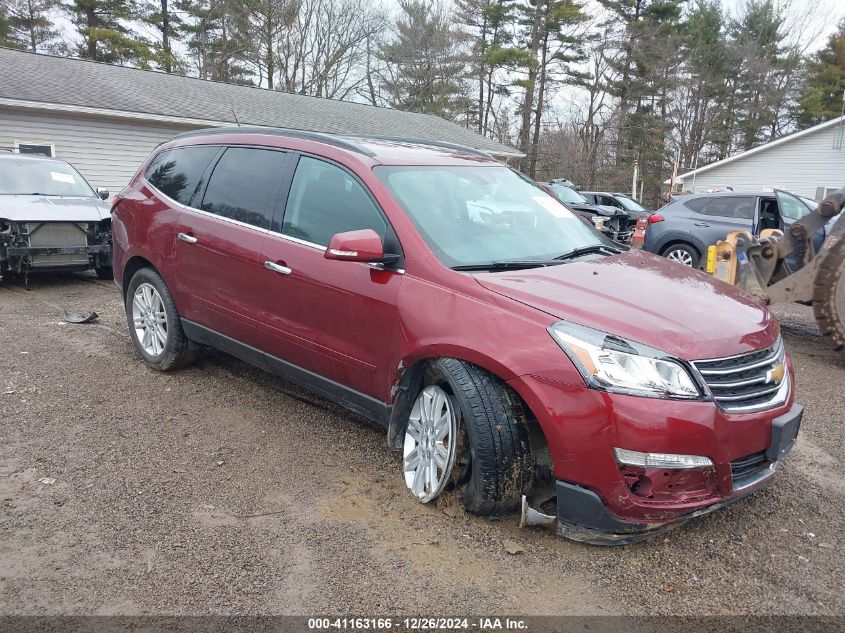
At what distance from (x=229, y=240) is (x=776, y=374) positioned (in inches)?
128

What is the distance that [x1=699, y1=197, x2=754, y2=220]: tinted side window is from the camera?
10.8 metres

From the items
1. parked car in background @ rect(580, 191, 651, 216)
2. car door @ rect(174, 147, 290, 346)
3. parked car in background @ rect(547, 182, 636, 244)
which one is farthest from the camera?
parked car in background @ rect(580, 191, 651, 216)

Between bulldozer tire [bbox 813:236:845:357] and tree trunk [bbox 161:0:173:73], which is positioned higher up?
tree trunk [bbox 161:0:173:73]

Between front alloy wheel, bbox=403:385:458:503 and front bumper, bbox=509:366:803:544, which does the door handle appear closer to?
front alloy wheel, bbox=403:385:458:503

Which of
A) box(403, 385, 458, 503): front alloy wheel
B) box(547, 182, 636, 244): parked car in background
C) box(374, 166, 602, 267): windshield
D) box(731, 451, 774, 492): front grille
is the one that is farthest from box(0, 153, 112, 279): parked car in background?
box(547, 182, 636, 244): parked car in background

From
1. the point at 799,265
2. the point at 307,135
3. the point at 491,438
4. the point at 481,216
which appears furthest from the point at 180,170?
the point at 799,265

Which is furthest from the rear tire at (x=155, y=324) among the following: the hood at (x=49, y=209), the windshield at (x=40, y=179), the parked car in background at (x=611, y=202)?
the parked car in background at (x=611, y=202)

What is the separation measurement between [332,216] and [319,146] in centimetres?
51

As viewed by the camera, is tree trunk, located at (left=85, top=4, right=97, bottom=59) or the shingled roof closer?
the shingled roof

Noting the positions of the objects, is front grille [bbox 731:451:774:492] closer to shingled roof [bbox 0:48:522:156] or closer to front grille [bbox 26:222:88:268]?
front grille [bbox 26:222:88:268]

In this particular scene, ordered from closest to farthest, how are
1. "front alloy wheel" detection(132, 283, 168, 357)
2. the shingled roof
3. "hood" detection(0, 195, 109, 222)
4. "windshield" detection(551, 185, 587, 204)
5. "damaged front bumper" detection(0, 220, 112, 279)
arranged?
"front alloy wheel" detection(132, 283, 168, 357) < "damaged front bumper" detection(0, 220, 112, 279) < "hood" detection(0, 195, 109, 222) < the shingled roof < "windshield" detection(551, 185, 587, 204)

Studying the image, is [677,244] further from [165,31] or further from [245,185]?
[165,31]

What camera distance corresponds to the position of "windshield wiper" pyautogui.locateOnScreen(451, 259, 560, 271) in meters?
3.24

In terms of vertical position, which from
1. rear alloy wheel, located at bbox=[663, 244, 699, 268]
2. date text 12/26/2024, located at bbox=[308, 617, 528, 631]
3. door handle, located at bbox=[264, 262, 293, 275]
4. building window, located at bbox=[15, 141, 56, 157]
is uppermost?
building window, located at bbox=[15, 141, 56, 157]
